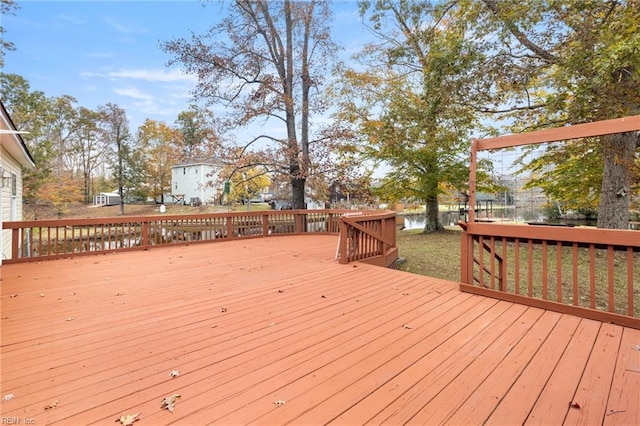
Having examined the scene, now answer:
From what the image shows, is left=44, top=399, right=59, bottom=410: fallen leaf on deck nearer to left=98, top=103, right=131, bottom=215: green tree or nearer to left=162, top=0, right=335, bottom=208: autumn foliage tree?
left=162, top=0, right=335, bottom=208: autumn foliage tree

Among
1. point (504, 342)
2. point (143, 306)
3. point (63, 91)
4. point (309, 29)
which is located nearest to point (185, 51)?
point (309, 29)

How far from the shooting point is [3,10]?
10008 millimetres

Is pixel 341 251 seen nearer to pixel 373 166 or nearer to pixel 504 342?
pixel 504 342

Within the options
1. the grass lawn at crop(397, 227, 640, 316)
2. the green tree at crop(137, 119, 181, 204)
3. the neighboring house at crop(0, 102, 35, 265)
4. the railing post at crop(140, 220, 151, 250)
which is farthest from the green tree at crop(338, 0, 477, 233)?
the green tree at crop(137, 119, 181, 204)

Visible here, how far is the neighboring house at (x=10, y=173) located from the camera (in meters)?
6.21

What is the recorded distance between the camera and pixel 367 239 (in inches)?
220

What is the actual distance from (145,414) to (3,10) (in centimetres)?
1504

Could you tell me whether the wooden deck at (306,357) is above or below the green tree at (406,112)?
below

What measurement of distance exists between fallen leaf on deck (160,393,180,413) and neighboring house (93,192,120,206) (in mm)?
32585

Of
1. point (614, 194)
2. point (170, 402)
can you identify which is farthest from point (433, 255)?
point (170, 402)

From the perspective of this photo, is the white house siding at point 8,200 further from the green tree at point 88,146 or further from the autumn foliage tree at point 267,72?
the green tree at point 88,146

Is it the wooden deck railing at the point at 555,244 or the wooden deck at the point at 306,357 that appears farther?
the wooden deck railing at the point at 555,244

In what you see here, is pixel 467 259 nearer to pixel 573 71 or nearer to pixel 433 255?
pixel 433 255

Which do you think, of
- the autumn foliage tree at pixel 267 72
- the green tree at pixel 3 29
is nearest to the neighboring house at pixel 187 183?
the green tree at pixel 3 29
